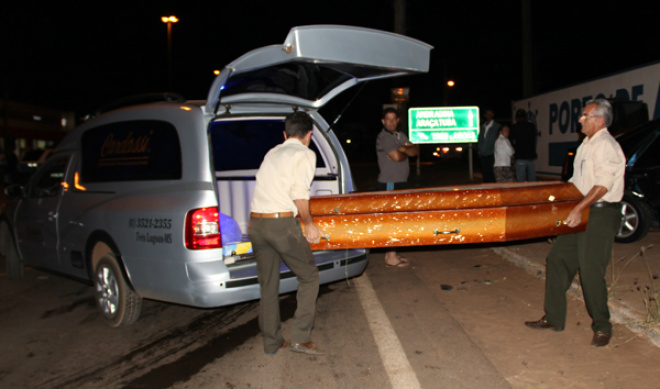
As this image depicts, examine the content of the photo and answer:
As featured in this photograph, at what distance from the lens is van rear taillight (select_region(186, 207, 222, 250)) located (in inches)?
173

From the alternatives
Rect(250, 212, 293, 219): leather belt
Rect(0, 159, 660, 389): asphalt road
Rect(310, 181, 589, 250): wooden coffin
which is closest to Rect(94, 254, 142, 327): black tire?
Rect(0, 159, 660, 389): asphalt road

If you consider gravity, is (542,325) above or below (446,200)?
below

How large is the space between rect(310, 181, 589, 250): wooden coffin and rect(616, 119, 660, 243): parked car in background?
13.3ft

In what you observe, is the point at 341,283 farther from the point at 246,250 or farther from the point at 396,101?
the point at 396,101

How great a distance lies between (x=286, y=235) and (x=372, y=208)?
2.64 ft

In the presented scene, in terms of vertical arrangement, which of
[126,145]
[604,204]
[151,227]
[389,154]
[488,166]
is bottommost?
[151,227]

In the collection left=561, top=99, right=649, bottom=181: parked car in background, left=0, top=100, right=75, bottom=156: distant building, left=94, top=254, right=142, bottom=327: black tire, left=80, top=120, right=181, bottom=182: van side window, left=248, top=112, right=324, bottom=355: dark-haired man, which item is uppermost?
left=0, top=100, right=75, bottom=156: distant building

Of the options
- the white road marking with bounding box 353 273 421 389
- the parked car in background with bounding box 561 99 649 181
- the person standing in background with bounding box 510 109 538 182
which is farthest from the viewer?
the parked car in background with bounding box 561 99 649 181

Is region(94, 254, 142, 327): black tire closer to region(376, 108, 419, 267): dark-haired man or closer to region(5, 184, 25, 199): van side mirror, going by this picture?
region(5, 184, 25, 199): van side mirror

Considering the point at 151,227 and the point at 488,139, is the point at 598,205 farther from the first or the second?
the point at 488,139

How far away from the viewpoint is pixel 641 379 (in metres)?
3.79

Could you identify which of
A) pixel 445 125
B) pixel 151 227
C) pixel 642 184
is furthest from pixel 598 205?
pixel 445 125

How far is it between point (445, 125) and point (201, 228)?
15.0 m

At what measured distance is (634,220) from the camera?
7.87m
